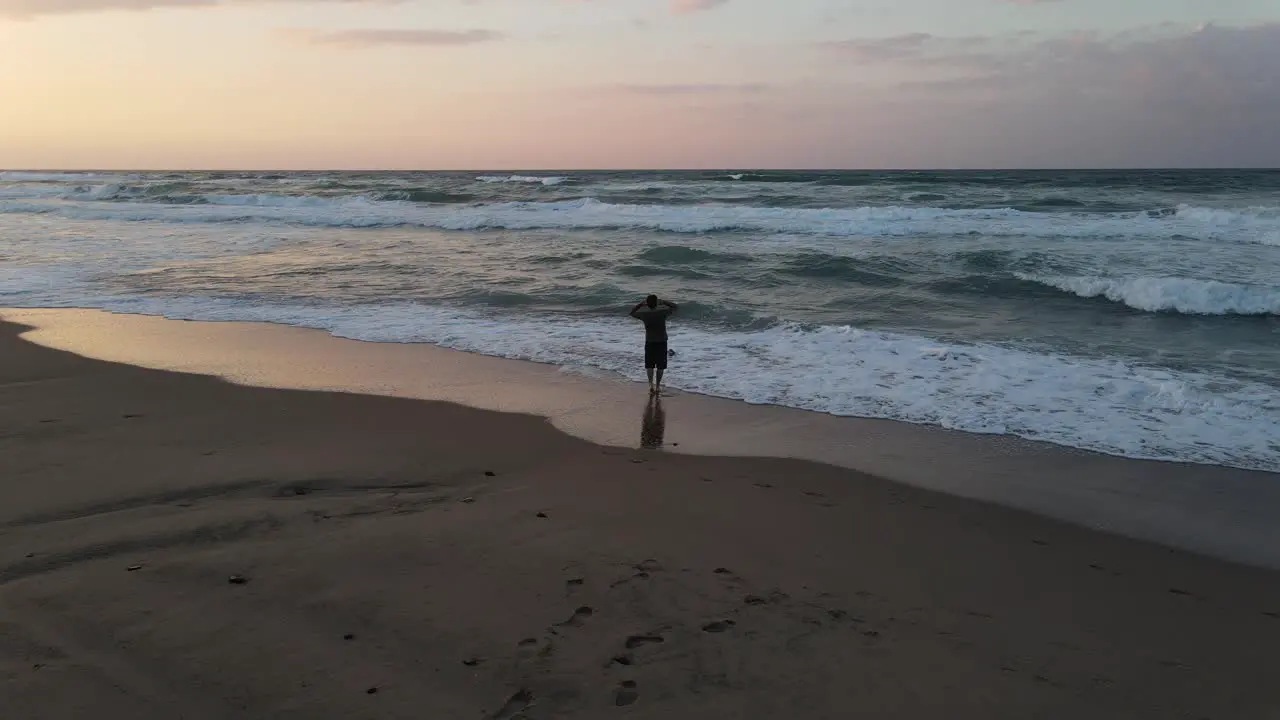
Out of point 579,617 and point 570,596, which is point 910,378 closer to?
point 570,596

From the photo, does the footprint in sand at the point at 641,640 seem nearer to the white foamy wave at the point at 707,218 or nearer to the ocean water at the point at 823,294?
the ocean water at the point at 823,294

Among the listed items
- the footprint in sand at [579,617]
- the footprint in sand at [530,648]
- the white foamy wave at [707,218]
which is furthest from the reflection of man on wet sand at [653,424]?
the white foamy wave at [707,218]

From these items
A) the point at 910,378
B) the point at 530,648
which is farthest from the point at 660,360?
the point at 530,648

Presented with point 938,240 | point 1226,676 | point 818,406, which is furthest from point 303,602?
point 938,240

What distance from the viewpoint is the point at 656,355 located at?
7.95 meters

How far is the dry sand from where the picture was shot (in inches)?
124

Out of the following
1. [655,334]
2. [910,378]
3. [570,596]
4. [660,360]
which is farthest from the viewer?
[910,378]

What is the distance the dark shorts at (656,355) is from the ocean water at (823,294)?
1.91ft

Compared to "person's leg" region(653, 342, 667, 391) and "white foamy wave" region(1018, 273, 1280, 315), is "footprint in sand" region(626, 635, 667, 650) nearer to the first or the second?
"person's leg" region(653, 342, 667, 391)

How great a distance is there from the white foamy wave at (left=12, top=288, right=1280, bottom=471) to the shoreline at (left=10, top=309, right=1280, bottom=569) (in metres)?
0.35

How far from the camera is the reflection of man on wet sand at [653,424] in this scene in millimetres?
6477

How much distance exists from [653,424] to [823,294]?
26.1 feet

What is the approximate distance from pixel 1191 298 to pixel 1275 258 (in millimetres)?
6879

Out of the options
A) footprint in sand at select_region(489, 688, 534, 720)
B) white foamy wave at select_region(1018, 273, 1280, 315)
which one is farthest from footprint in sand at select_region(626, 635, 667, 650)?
white foamy wave at select_region(1018, 273, 1280, 315)
